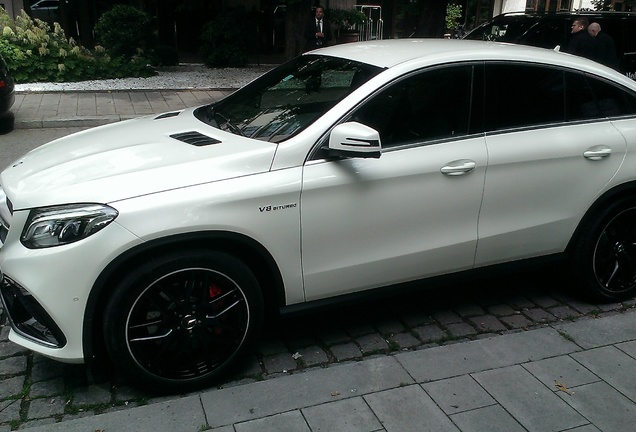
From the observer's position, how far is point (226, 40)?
1606 centimetres

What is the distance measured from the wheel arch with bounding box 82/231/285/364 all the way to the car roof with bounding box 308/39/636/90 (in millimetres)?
1374

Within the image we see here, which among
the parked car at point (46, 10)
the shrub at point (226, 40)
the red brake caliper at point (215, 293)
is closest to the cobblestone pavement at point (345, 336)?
the red brake caliper at point (215, 293)

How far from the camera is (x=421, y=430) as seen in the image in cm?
301

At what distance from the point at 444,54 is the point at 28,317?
279cm

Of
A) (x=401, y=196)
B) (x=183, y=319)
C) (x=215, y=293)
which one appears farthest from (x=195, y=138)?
(x=401, y=196)

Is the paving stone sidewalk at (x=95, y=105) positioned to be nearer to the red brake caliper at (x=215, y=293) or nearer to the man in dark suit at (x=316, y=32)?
the man in dark suit at (x=316, y=32)

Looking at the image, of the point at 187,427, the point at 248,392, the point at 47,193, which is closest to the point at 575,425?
the point at 248,392

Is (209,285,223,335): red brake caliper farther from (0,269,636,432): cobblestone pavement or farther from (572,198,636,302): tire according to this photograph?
(572,198,636,302): tire

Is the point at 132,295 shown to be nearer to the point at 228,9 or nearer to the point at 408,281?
the point at 408,281

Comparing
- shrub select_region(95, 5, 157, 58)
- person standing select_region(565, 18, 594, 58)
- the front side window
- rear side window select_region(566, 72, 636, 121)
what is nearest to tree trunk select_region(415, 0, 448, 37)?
person standing select_region(565, 18, 594, 58)

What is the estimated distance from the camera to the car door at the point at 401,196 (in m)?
3.44

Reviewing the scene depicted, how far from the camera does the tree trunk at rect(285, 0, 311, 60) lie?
15109mm

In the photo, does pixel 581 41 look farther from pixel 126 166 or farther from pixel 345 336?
pixel 126 166

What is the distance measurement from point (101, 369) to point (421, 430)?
1.82 metres
